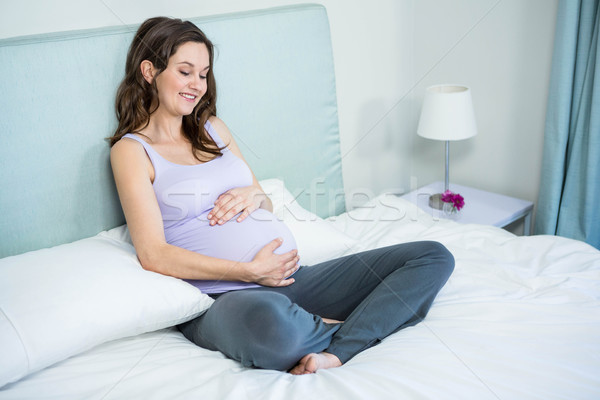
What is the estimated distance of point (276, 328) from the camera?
3.53ft

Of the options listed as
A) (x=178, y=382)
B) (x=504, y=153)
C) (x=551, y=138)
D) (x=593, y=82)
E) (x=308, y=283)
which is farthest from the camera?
(x=504, y=153)

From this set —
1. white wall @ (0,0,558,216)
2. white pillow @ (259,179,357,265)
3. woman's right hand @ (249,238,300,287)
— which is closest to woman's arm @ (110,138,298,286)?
woman's right hand @ (249,238,300,287)

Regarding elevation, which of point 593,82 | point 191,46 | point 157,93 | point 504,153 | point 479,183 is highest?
point 191,46

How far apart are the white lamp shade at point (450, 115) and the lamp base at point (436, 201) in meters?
0.29

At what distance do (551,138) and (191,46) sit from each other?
141cm

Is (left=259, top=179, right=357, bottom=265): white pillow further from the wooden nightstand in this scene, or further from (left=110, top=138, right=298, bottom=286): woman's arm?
the wooden nightstand

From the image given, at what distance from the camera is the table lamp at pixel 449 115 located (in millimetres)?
2020

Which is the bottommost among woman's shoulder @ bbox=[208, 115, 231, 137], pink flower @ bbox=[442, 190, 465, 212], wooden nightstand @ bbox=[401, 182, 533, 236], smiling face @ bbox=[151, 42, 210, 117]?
wooden nightstand @ bbox=[401, 182, 533, 236]

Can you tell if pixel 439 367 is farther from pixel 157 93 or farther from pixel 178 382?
pixel 157 93

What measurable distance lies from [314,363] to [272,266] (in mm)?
299

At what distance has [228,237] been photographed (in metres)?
1.36

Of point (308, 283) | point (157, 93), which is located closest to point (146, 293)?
point (308, 283)

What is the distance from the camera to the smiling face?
1395 mm

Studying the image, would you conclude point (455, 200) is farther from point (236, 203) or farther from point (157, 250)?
point (157, 250)
